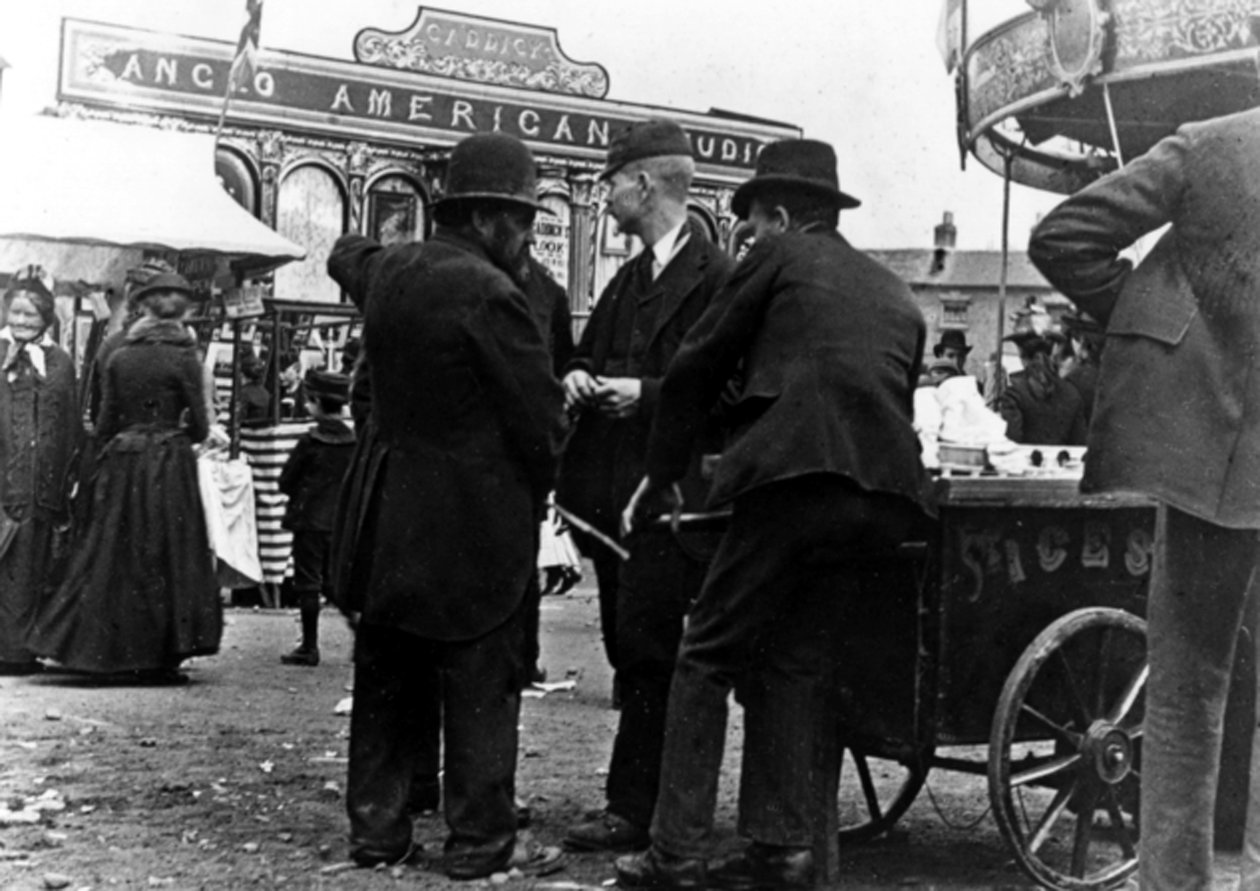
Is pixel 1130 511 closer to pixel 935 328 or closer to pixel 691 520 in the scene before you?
pixel 691 520

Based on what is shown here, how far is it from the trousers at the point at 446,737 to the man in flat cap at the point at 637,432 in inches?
17.2

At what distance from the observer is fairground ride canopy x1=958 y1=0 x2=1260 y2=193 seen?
371 inches

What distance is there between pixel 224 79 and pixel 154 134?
11.7 m

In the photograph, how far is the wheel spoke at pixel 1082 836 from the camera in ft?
15.1

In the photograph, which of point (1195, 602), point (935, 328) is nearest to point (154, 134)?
point (1195, 602)

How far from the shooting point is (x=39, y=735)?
699 cm

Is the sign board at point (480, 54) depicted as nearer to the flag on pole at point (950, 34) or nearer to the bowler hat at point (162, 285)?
the flag on pole at point (950, 34)

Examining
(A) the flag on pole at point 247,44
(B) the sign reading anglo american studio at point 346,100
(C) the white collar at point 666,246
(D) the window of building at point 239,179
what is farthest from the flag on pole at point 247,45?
(C) the white collar at point 666,246

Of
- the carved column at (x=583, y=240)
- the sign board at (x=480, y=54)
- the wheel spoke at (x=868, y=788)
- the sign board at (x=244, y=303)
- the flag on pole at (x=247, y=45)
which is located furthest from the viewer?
the carved column at (x=583, y=240)

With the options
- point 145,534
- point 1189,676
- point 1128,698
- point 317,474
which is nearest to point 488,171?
point 1128,698

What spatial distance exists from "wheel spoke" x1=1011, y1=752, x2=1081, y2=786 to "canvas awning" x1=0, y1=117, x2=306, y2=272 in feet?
30.9

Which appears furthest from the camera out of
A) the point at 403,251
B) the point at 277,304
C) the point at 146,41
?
the point at 146,41

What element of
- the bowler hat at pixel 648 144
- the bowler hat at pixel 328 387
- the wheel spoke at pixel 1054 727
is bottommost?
the wheel spoke at pixel 1054 727

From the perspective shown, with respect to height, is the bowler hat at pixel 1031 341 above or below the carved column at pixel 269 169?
below
